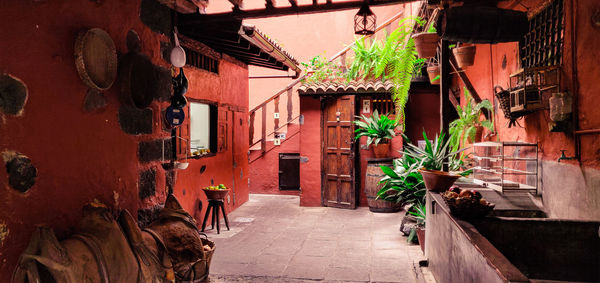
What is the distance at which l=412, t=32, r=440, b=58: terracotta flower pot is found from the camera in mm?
4539

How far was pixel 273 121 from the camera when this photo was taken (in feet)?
30.0

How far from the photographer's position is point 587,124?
2.85m

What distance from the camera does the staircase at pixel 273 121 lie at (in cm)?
839

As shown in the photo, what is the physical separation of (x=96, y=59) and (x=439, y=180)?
3.10 m

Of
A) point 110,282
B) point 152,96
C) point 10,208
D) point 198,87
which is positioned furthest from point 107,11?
point 198,87

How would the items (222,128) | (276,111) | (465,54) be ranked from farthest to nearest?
(276,111)
(222,128)
(465,54)

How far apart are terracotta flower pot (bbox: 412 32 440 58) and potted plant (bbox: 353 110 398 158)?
2.31 meters

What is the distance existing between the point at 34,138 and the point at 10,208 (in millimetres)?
230

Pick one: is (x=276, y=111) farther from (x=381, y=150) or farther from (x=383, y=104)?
(x=381, y=150)

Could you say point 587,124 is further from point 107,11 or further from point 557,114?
point 107,11

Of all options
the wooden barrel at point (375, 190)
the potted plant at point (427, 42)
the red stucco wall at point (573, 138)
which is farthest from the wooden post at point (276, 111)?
the red stucco wall at point (573, 138)

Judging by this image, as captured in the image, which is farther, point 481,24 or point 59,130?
point 481,24

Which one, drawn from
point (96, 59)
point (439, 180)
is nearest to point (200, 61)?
point (439, 180)

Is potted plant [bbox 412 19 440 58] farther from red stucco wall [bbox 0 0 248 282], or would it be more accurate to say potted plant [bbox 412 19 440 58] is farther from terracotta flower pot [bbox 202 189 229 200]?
red stucco wall [bbox 0 0 248 282]
